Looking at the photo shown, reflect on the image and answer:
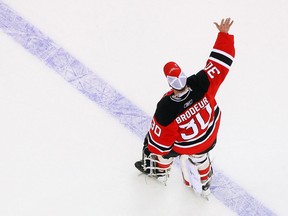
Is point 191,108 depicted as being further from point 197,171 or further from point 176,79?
point 197,171

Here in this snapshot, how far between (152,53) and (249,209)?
1517 millimetres

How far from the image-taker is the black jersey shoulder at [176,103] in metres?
2.08

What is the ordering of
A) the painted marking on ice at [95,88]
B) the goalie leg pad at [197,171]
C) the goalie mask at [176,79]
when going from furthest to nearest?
the painted marking on ice at [95,88] < the goalie leg pad at [197,171] < the goalie mask at [176,79]

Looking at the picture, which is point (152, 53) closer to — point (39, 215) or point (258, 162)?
point (258, 162)

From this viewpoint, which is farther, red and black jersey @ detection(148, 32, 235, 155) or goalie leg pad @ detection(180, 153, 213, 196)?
goalie leg pad @ detection(180, 153, 213, 196)

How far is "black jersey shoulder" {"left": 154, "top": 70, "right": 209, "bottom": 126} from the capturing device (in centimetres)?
208

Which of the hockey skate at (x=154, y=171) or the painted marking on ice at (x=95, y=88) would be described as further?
the painted marking on ice at (x=95, y=88)

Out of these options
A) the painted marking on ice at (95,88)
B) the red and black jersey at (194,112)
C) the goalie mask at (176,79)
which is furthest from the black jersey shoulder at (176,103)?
the painted marking on ice at (95,88)

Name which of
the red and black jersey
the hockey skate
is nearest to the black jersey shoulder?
the red and black jersey

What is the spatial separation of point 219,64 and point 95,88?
4.36 feet

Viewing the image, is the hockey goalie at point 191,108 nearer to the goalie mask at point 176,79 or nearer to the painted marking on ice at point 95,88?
the goalie mask at point 176,79

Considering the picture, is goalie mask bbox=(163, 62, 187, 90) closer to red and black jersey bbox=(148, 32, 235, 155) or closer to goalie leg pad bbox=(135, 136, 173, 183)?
red and black jersey bbox=(148, 32, 235, 155)

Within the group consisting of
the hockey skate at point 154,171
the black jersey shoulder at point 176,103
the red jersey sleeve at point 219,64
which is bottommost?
the hockey skate at point 154,171

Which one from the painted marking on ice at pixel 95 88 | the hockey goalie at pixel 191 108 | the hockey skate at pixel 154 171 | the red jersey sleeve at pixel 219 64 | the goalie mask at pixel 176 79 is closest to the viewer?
the goalie mask at pixel 176 79
